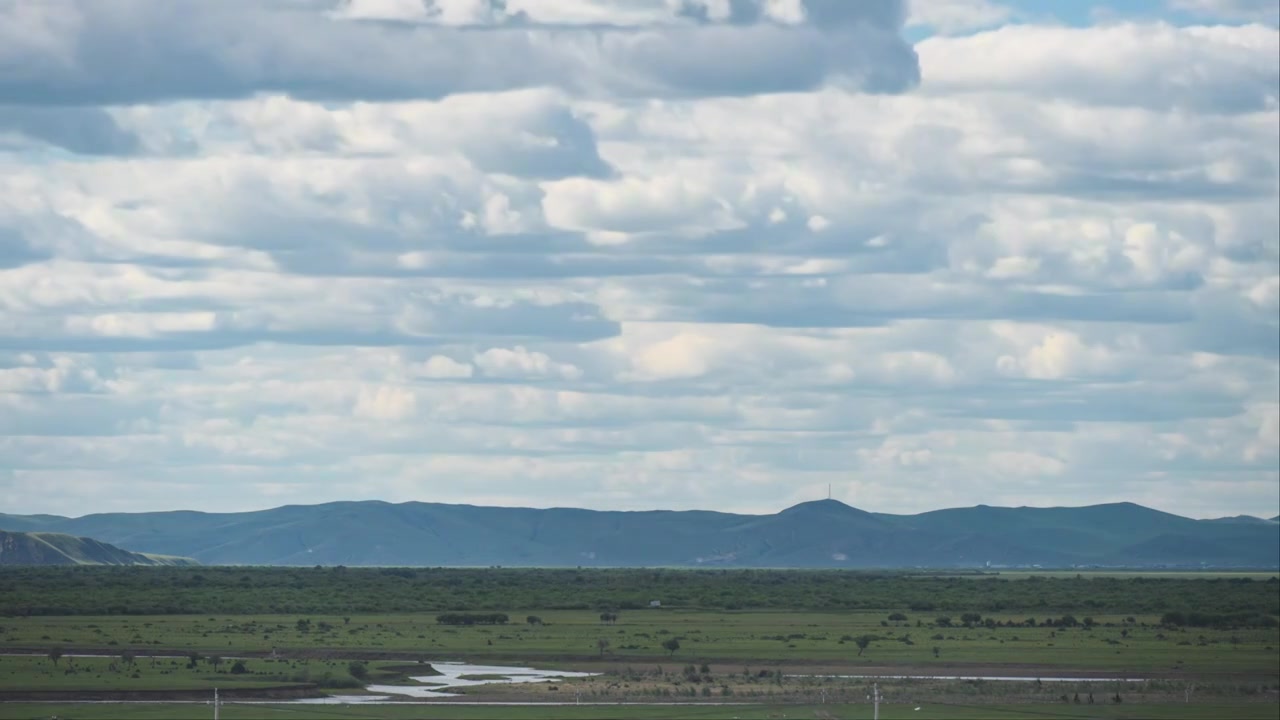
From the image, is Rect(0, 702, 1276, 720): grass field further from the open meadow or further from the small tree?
the small tree

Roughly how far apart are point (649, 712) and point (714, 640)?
5077 cm

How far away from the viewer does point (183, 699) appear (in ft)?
348

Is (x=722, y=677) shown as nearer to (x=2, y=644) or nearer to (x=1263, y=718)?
(x=1263, y=718)

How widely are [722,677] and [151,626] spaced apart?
2476 inches

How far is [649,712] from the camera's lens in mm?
99625

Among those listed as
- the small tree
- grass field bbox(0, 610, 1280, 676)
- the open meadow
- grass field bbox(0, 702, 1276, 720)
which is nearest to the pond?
the open meadow

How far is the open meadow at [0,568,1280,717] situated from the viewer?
105875 millimetres

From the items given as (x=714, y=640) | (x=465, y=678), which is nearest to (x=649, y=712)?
(x=465, y=678)

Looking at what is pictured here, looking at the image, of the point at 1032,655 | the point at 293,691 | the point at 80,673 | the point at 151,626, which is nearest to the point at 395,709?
the point at 293,691

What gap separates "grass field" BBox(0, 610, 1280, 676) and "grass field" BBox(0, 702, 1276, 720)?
22204mm

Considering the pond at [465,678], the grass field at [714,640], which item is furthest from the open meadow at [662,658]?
the pond at [465,678]

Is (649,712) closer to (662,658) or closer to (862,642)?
(662,658)

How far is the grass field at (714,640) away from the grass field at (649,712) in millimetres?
22204

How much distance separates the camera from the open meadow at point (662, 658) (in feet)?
347
